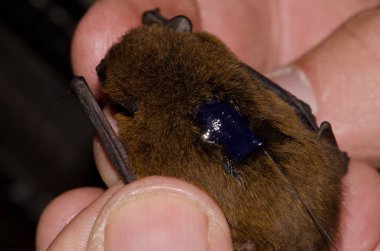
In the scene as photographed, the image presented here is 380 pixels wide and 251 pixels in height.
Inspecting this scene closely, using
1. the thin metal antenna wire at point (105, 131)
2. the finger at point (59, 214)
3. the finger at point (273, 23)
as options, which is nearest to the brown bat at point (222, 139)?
the thin metal antenna wire at point (105, 131)

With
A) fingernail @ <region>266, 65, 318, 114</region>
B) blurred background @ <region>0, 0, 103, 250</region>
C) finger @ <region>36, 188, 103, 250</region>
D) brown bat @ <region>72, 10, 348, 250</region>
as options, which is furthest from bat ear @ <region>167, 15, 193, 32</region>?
blurred background @ <region>0, 0, 103, 250</region>

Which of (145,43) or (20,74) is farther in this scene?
(20,74)

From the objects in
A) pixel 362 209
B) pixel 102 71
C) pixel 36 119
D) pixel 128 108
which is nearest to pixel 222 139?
pixel 128 108

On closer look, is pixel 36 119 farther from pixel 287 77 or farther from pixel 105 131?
pixel 105 131

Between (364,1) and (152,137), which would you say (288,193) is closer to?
(152,137)

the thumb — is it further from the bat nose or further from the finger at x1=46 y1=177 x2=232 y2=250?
the finger at x1=46 y1=177 x2=232 y2=250

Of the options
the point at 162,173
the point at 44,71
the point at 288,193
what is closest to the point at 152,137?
the point at 162,173
